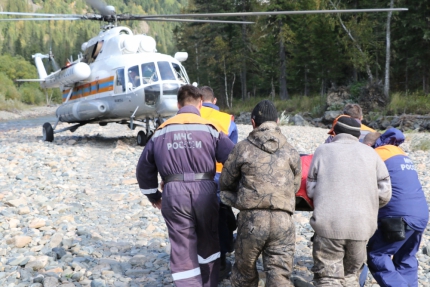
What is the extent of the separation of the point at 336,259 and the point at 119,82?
11.2 meters

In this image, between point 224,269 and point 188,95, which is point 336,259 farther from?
point 188,95

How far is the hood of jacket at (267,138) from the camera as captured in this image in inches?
144

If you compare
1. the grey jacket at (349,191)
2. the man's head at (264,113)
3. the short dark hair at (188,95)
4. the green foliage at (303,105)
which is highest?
the short dark hair at (188,95)

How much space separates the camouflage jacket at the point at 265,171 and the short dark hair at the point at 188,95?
0.84 meters

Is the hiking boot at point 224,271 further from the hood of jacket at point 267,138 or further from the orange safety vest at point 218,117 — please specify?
the hood of jacket at point 267,138

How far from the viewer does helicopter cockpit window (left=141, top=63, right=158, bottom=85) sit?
13.3 metres

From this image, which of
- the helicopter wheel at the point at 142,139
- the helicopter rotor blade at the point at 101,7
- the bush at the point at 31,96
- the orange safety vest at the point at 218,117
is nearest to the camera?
the orange safety vest at the point at 218,117

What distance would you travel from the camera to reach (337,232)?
3.57 m

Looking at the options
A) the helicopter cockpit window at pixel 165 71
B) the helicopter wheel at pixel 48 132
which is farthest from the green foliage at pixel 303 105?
the helicopter wheel at pixel 48 132

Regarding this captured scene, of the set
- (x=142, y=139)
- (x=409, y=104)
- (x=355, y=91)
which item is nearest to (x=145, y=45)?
(x=142, y=139)

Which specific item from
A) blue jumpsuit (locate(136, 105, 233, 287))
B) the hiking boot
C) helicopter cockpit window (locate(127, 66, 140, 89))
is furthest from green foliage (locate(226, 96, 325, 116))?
blue jumpsuit (locate(136, 105, 233, 287))

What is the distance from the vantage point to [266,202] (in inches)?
140

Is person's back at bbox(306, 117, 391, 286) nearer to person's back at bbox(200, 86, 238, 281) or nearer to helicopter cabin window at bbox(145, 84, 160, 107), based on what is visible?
person's back at bbox(200, 86, 238, 281)

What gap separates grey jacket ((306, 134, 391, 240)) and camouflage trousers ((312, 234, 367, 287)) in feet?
0.23
